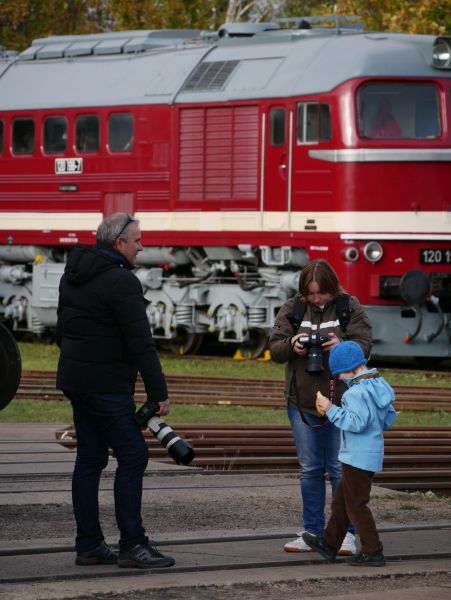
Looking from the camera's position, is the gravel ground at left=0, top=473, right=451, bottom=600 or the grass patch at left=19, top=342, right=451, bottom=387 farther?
the grass patch at left=19, top=342, right=451, bottom=387

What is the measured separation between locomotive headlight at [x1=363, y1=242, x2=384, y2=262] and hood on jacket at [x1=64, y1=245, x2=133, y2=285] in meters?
12.3

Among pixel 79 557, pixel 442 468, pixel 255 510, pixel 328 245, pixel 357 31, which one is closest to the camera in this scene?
pixel 79 557

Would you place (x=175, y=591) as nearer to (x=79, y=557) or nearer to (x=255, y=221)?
(x=79, y=557)

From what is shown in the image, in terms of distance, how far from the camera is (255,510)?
33.6ft

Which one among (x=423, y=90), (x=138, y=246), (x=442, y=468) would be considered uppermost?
(x=423, y=90)

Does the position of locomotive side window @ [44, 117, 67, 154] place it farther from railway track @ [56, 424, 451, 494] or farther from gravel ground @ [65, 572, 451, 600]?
gravel ground @ [65, 572, 451, 600]

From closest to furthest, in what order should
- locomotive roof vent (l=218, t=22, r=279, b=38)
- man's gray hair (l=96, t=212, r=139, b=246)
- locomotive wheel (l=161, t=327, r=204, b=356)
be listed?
man's gray hair (l=96, t=212, r=139, b=246), locomotive wheel (l=161, t=327, r=204, b=356), locomotive roof vent (l=218, t=22, r=279, b=38)

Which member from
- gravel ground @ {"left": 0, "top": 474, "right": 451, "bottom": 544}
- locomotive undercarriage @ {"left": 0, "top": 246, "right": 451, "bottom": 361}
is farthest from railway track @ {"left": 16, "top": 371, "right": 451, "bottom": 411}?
gravel ground @ {"left": 0, "top": 474, "right": 451, "bottom": 544}

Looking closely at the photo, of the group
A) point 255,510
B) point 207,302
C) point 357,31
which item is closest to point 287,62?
point 357,31

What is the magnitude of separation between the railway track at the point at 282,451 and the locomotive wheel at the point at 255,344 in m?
8.07

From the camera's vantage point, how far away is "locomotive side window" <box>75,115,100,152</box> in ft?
79.4

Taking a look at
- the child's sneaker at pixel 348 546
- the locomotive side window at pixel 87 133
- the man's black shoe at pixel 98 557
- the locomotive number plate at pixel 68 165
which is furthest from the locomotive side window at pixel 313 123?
the man's black shoe at pixel 98 557

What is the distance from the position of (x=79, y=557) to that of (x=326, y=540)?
1.32 meters

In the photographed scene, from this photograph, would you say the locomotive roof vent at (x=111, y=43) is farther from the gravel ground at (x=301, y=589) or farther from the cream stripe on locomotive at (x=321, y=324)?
the gravel ground at (x=301, y=589)
